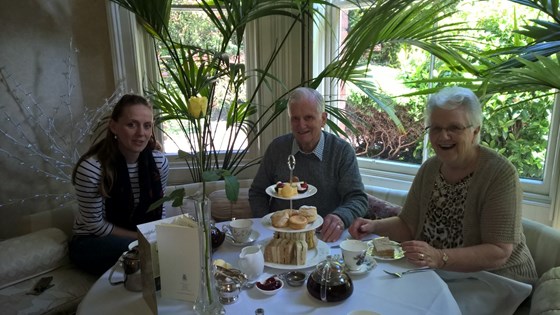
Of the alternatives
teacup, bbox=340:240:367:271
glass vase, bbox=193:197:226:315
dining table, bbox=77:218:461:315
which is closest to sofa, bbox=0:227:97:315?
dining table, bbox=77:218:461:315

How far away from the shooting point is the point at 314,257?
1229 mm

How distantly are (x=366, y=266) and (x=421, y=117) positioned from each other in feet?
5.13

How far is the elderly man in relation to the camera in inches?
70.7

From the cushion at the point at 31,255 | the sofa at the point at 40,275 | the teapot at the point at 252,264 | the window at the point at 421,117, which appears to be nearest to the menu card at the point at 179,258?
the teapot at the point at 252,264

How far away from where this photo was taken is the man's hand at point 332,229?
142 centimetres

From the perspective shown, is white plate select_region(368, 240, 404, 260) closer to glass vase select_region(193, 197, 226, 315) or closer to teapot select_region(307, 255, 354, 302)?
teapot select_region(307, 255, 354, 302)

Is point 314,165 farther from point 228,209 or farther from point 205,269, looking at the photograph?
point 205,269

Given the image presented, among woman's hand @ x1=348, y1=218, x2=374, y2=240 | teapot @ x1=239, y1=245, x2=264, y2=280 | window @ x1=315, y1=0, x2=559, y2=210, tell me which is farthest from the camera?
window @ x1=315, y1=0, x2=559, y2=210

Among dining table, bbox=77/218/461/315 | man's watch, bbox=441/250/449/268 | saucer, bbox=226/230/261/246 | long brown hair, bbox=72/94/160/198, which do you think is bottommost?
dining table, bbox=77/218/461/315

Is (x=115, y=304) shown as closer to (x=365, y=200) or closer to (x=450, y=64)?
(x=365, y=200)

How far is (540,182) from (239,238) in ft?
5.67

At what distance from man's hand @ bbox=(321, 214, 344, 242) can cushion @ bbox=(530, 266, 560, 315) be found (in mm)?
633

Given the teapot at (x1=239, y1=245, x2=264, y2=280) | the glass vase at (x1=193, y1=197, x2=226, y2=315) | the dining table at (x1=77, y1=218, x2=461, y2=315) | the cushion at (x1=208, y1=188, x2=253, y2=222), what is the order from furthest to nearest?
the cushion at (x1=208, y1=188, x2=253, y2=222) < the teapot at (x1=239, y1=245, x2=264, y2=280) < the dining table at (x1=77, y1=218, x2=461, y2=315) < the glass vase at (x1=193, y1=197, x2=226, y2=315)

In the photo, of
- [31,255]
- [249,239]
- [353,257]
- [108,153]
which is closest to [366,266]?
[353,257]
